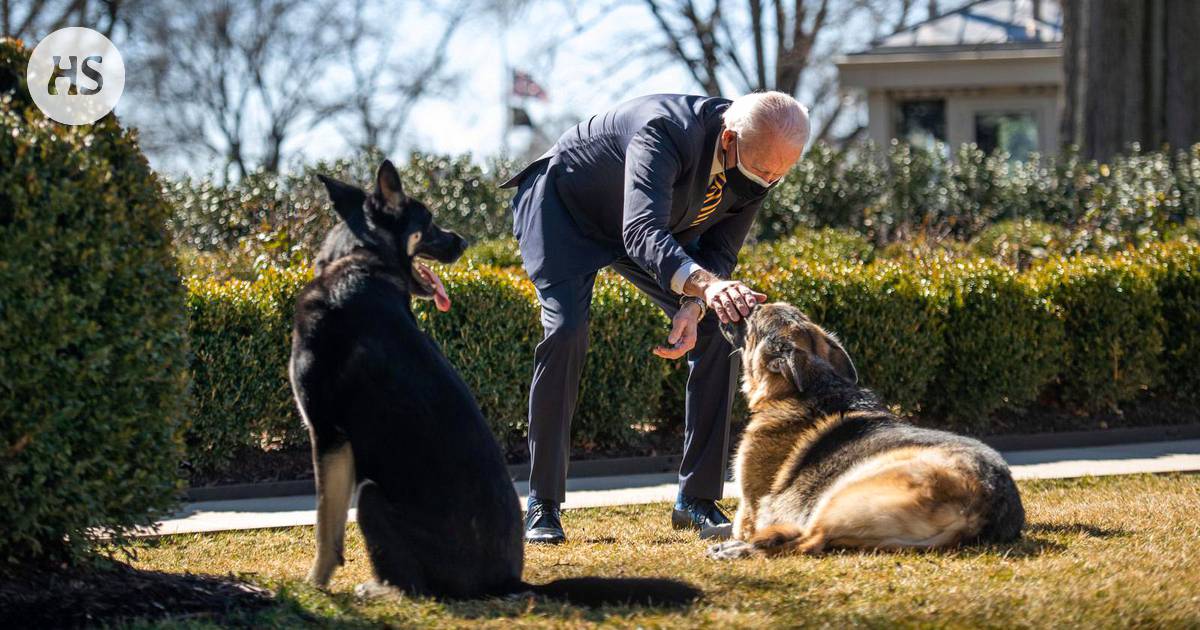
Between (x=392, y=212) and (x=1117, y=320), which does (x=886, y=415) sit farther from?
(x=1117, y=320)

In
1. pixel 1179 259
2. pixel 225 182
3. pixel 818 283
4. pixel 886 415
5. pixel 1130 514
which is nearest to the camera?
pixel 886 415

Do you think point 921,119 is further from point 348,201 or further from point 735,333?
point 348,201

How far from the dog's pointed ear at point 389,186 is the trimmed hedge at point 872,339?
129 inches

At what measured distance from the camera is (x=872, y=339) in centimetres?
855

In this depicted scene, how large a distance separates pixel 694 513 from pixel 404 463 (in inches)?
92.9

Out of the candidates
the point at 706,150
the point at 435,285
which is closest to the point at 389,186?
the point at 435,285

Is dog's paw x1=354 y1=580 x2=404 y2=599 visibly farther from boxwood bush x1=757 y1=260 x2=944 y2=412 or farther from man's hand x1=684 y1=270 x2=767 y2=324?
boxwood bush x1=757 y1=260 x2=944 y2=412

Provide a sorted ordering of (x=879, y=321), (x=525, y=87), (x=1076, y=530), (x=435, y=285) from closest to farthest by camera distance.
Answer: (x=435, y=285)
(x=1076, y=530)
(x=879, y=321)
(x=525, y=87)

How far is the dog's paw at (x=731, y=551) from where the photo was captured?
488 centimetres

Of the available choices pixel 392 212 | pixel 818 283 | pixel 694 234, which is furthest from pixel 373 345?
pixel 818 283

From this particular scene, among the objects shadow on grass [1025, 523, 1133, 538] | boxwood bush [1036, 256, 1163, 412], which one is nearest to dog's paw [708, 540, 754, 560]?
shadow on grass [1025, 523, 1133, 538]

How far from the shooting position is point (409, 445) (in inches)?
157

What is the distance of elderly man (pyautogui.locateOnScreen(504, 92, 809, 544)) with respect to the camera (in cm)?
511

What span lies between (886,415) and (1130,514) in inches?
61.2
